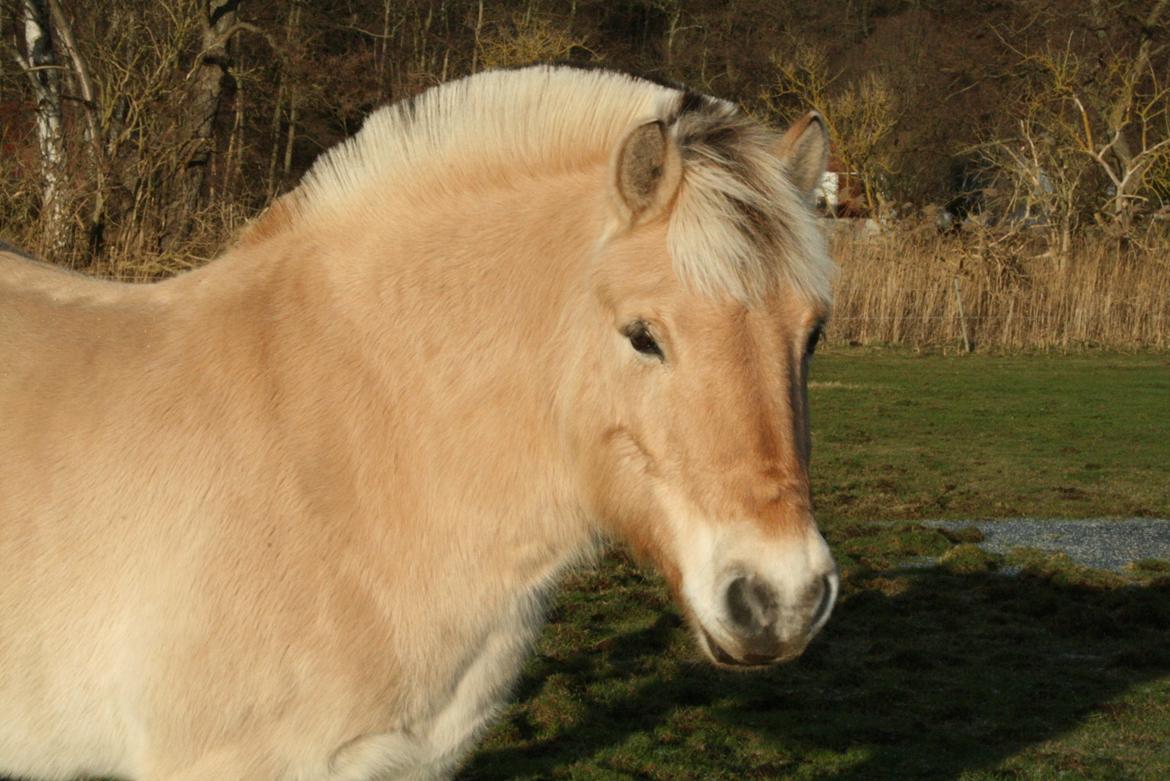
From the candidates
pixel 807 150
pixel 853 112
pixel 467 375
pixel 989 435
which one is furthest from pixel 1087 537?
pixel 853 112

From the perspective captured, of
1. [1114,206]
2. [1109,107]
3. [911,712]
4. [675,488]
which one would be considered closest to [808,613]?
[675,488]

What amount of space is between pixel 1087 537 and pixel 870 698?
4488mm

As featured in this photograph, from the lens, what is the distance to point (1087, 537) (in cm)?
940

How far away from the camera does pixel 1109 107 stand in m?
32.5

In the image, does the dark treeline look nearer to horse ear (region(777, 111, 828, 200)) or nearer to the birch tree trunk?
the birch tree trunk

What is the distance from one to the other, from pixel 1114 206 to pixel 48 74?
2523 cm

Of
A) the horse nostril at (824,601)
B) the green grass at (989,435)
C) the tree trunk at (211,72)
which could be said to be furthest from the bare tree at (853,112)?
the horse nostril at (824,601)

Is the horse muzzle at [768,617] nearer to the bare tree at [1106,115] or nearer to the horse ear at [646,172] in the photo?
the horse ear at [646,172]

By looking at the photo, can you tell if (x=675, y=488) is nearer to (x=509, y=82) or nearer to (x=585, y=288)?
(x=585, y=288)

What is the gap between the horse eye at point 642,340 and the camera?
A: 2.72 meters

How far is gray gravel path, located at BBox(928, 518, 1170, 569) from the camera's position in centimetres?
879

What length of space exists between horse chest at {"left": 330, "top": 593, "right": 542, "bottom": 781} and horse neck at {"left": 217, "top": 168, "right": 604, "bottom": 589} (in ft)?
0.57

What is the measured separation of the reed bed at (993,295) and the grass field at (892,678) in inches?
501

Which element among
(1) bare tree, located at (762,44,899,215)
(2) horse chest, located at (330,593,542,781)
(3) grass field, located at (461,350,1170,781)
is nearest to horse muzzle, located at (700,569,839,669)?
(2) horse chest, located at (330,593,542,781)
